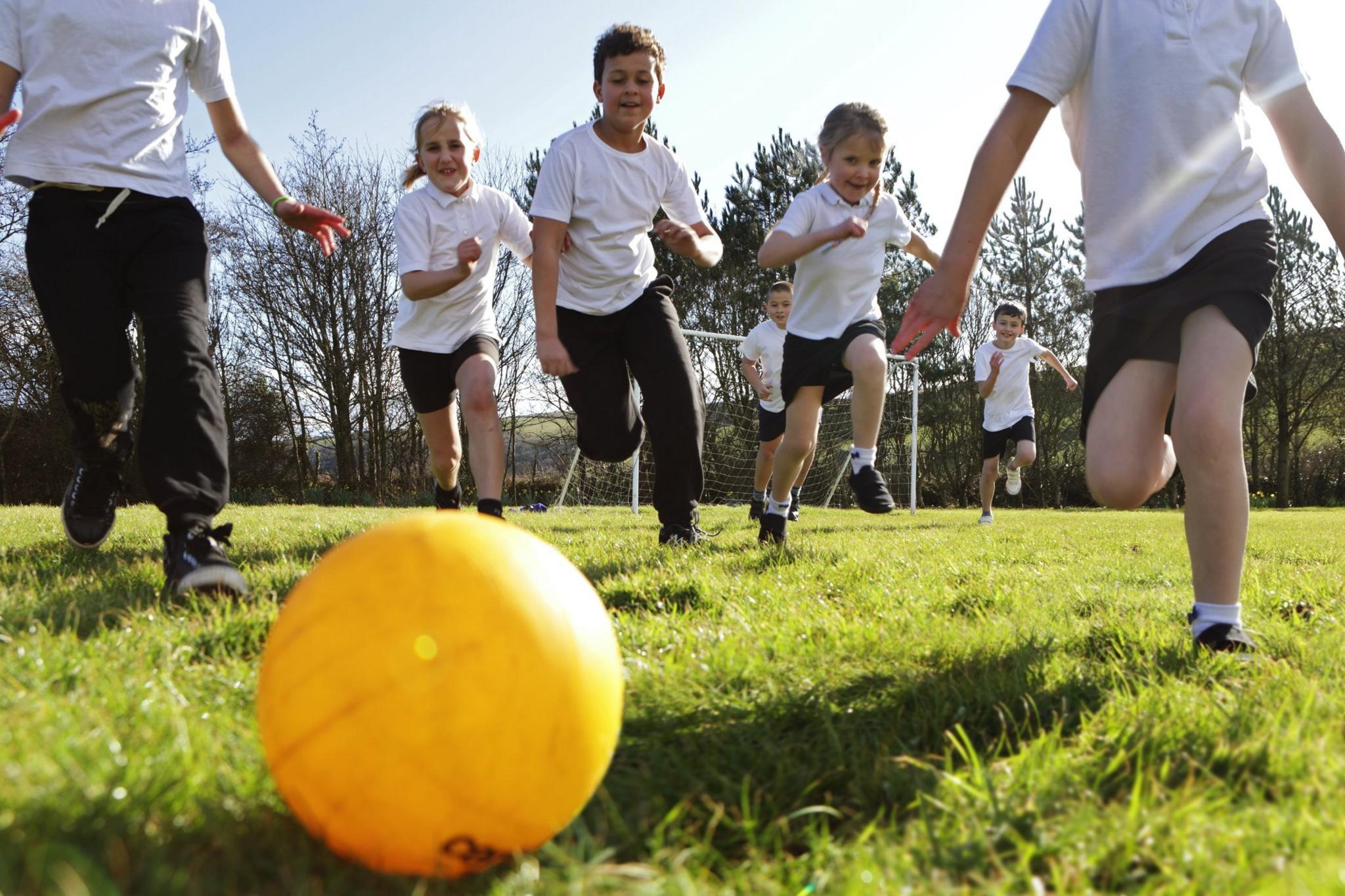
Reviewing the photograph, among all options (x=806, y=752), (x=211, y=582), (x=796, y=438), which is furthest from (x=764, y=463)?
(x=806, y=752)

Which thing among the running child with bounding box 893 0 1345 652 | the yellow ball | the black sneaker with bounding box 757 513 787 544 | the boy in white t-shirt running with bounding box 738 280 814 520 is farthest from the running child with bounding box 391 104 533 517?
the boy in white t-shirt running with bounding box 738 280 814 520

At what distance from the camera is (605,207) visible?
470 centimetres

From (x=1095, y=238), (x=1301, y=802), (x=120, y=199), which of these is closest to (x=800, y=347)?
(x=1095, y=238)

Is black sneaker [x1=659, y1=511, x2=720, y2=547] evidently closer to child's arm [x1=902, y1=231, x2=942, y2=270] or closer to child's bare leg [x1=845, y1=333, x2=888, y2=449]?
child's bare leg [x1=845, y1=333, x2=888, y2=449]

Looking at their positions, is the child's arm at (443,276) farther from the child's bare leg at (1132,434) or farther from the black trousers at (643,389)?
the child's bare leg at (1132,434)

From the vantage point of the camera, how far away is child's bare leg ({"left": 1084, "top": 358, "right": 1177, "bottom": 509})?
2896 mm

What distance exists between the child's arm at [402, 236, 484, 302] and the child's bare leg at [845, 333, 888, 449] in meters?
2.13

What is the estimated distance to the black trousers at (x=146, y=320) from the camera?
311 centimetres

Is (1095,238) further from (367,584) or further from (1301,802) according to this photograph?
(367,584)

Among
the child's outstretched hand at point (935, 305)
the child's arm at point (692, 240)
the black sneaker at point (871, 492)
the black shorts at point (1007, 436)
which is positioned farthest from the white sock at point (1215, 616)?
the black shorts at point (1007, 436)

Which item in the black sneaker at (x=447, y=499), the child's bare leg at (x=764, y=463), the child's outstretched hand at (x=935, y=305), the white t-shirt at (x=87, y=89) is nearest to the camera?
the child's outstretched hand at (x=935, y=305)

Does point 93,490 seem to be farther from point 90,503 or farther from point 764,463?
point 764,463

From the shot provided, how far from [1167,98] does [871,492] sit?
264cm

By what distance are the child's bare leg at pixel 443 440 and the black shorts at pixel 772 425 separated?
4280 millimetres
